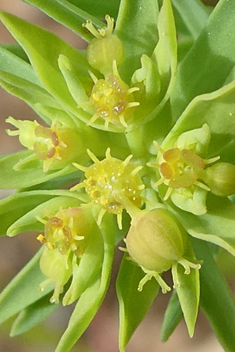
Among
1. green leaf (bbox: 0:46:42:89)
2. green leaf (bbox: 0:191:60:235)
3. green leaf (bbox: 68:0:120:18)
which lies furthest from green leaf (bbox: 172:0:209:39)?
green leaf (bbox: 0:191:60:235)

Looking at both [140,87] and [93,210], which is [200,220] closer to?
[93,210]

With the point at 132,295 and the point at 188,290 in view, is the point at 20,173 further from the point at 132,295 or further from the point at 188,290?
the point at 188,290

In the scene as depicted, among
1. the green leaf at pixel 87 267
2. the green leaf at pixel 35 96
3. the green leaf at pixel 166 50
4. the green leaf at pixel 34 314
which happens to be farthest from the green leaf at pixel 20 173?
the green leaf at pixel 34 314

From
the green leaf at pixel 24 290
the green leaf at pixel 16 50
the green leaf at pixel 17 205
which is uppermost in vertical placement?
the green leaf at pixel 16 50

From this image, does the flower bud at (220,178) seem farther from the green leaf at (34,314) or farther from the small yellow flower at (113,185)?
the green leaf at (34,314)

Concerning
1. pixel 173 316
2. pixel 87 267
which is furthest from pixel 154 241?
pixel 173 316

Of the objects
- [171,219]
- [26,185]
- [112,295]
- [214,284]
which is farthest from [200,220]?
[112,295]
